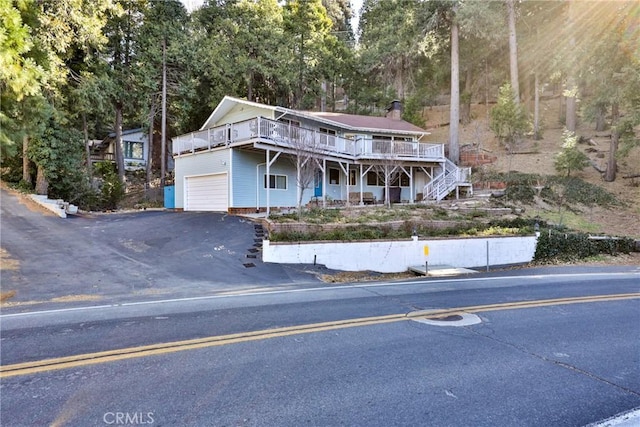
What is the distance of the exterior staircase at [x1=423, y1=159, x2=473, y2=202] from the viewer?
2442cm

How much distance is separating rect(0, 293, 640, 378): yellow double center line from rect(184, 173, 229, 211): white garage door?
47.3 feet

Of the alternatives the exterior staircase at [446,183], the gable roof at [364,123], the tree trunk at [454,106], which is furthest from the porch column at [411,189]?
the tree trunk at [454,106]

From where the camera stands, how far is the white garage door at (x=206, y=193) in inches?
748

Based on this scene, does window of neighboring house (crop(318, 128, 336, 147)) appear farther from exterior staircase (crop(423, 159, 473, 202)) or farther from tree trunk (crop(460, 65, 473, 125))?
tree trunk (crop(460, 65, 473, 125))

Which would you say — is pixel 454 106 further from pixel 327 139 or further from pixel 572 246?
pixel 572 246

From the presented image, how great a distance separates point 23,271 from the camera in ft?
31.0

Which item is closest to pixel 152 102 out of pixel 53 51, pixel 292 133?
pixel 53 51

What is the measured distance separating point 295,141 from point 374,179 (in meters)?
10.4

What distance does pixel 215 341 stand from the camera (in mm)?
4426

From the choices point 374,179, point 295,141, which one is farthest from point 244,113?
point 374,179

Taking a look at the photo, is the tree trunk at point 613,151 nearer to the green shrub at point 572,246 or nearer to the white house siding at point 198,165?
the green shrub at point 572,246

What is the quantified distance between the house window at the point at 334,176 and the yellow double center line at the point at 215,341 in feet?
59.4

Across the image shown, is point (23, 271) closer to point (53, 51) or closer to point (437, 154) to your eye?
point (53, 51)

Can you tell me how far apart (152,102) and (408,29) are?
70.5 feet
